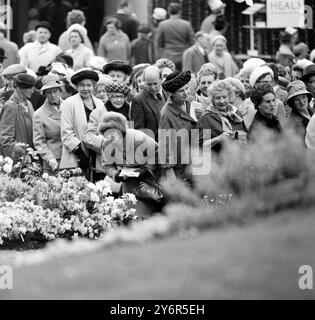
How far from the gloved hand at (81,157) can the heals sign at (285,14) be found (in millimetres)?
4794

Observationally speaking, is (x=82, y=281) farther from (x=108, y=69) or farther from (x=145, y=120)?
(x=108, y=69)

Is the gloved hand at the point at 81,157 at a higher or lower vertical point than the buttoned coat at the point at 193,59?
lower

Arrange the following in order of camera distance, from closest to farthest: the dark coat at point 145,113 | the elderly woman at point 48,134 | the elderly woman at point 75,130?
the dark coat at point 145,113 < the elderly woman at point 75,130 < the elderly woman at point 48,134

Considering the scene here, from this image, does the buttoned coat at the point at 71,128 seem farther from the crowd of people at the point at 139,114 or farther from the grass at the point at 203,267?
the grass at the point at 203,267

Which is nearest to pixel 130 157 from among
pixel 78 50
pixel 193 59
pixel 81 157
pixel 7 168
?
pixel 7 168

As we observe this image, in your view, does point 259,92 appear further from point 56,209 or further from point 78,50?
point 78,50

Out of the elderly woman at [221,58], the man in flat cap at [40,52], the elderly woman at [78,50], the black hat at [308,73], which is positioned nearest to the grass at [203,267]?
the black hat at [308,73]

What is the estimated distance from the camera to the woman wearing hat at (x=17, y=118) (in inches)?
505

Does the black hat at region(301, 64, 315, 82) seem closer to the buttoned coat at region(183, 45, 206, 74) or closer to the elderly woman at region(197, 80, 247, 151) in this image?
the elderly woman at region(197, 80, 247, 151)

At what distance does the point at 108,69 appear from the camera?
14.0m

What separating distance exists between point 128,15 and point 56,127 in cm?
972

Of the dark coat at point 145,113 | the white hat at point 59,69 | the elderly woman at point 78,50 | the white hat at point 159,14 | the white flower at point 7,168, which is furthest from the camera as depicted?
the white hat at point 159,14

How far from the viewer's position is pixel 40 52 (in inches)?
719

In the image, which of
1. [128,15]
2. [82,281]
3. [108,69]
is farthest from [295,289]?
[128,15]
